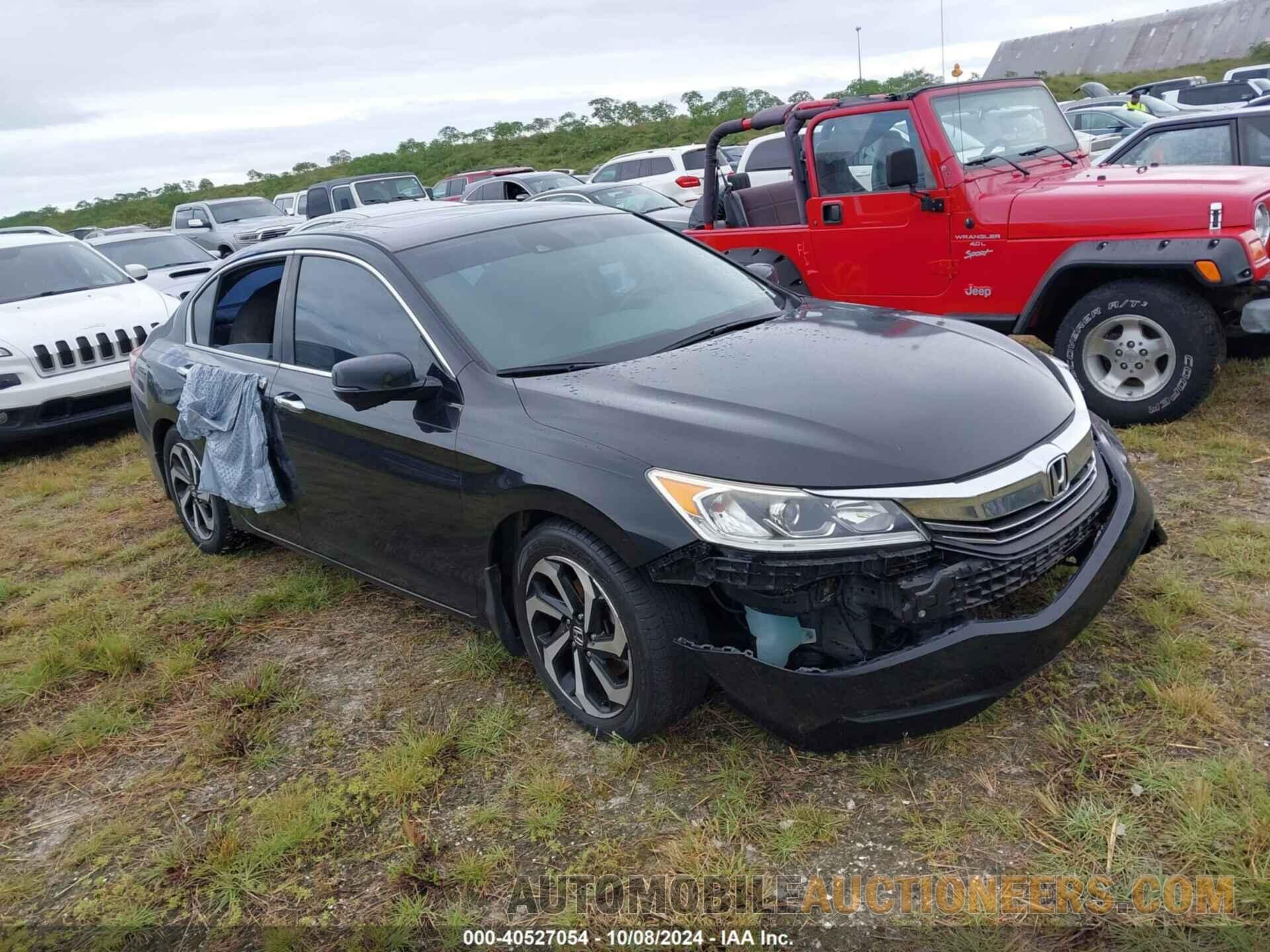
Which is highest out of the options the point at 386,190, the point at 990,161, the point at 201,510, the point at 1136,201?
the point at 386,190

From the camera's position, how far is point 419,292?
11.6ft

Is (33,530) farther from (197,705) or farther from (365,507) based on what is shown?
(365,507)

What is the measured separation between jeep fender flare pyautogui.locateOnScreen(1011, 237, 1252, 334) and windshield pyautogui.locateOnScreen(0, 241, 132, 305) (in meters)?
7.90

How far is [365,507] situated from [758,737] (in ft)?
5.71

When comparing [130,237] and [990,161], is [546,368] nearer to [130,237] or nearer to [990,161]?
[990,161]

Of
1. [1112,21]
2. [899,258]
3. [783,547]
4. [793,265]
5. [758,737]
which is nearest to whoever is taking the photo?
[783,547]

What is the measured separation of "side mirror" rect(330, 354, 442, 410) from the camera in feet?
10.5

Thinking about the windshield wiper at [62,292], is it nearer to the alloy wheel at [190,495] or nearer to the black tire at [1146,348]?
the alloy wheel at [190,495]

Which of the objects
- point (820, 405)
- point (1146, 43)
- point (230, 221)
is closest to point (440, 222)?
point (820, 405)

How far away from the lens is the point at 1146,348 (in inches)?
207

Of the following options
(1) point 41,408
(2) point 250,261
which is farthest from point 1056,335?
(1) point 41,408

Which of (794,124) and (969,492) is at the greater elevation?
(794,124)

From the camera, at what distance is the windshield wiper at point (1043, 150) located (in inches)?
243

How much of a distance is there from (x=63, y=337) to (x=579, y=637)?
6.71m
